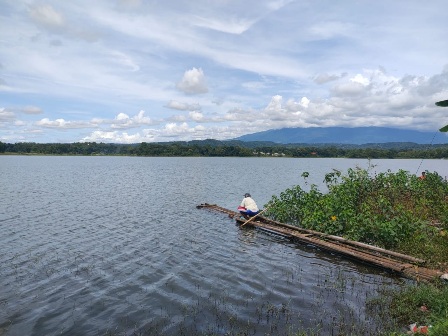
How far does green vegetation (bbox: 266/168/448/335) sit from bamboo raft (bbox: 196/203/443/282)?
24.2 inches

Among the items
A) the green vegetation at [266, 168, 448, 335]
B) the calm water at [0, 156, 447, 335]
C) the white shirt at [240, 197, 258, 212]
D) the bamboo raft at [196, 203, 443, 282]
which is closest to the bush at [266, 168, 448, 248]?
the green vegetation at [266, 168, 448, 335]

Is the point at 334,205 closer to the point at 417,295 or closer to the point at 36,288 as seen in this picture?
the point at 417,295

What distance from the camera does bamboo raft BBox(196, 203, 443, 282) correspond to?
1301cm

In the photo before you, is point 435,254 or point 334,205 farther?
point 334,205

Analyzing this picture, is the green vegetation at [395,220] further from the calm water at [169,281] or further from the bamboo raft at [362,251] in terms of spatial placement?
the calm water at [169,281]

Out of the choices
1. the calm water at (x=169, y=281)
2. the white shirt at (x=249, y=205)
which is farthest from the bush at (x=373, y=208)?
the calm water at (x=169, y=281)

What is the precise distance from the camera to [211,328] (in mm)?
9922

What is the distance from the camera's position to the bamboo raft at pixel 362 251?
42.7 feet

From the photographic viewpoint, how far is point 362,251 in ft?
52.6

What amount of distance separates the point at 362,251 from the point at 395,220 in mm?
2479

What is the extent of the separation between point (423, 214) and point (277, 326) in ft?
47.0

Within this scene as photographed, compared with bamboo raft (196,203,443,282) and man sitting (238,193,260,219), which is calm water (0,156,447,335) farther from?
man sitting (238,193,260,219)

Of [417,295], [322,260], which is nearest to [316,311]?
[417,295]

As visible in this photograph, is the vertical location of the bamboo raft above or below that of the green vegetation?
below
